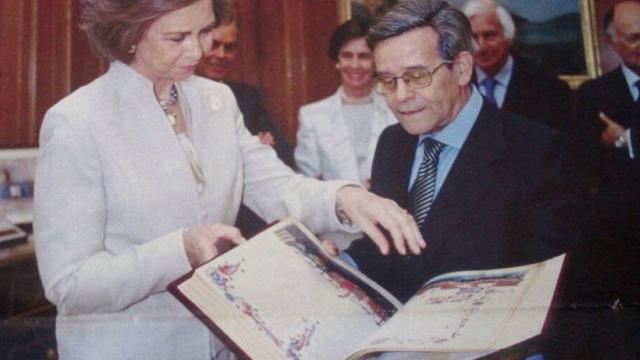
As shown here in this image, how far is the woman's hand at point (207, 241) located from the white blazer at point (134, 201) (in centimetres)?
1

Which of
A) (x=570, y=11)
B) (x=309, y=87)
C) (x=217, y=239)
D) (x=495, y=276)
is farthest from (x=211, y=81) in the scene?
(x=570, y=11)

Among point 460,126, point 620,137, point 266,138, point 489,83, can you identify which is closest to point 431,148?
point 460,126

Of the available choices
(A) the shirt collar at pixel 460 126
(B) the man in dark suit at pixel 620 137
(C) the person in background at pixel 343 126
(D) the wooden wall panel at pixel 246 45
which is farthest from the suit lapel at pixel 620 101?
(D) the wooden wall panel at pixel 246 45

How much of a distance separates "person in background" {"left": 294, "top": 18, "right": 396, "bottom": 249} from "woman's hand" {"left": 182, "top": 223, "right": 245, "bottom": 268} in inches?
9.8

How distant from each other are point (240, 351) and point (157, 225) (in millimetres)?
303

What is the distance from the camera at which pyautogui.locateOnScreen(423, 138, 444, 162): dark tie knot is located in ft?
3.21

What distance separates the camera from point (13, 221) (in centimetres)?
99

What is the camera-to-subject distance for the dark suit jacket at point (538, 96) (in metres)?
1.05

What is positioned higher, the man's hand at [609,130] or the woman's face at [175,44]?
the woman's face at [175,44]

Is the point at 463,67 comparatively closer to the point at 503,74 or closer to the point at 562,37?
the point at 503,74

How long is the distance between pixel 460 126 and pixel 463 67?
0.31 feet

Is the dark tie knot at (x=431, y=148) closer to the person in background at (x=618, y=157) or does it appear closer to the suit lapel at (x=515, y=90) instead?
the suit lapel at (x=515, y=90)

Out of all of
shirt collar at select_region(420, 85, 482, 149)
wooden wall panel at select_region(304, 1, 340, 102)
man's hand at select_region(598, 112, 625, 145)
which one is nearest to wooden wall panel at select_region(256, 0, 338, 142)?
wooden wall panel at select_region(304, 1, 340, 102)

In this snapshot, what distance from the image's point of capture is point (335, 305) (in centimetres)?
77
